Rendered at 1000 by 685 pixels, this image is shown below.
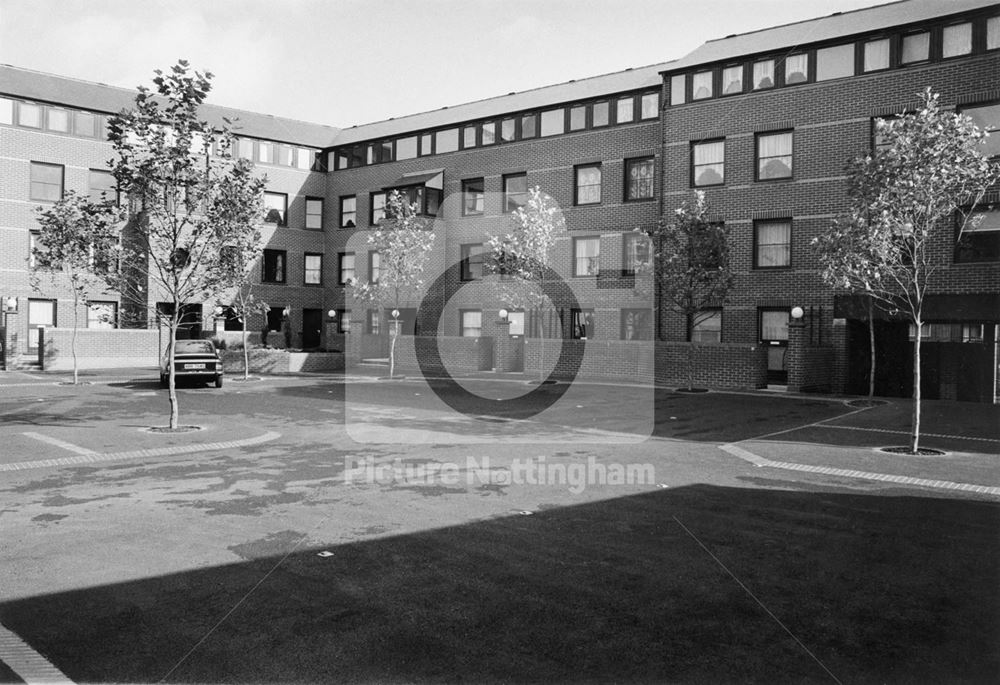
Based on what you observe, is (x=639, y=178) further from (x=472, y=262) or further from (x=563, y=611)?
(x=563, y=611)

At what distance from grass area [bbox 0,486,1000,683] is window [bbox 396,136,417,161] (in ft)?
110

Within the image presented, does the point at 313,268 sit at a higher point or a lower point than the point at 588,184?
lower

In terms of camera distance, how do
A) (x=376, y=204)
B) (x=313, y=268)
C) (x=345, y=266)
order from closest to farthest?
(x=376, y=204) → (x=345, y=266) → (x=313, y=268)

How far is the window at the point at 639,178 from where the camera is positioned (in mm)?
30031

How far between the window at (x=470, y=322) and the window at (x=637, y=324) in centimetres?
778

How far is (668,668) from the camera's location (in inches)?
168

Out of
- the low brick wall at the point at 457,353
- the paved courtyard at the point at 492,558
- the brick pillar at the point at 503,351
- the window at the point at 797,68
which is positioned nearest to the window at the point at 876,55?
the window at the point at 797,68

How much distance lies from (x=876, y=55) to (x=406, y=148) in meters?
22.6

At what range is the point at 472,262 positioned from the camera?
3553 cm

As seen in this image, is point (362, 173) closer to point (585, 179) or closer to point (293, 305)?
point (293, 305)

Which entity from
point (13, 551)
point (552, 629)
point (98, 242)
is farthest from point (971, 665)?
point (98, 242)

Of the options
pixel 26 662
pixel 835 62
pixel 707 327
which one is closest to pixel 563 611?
pixel 26 662

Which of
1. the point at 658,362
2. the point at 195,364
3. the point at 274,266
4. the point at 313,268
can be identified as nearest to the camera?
the point at 195,364

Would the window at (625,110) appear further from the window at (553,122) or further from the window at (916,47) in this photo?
the window at (916,47)
